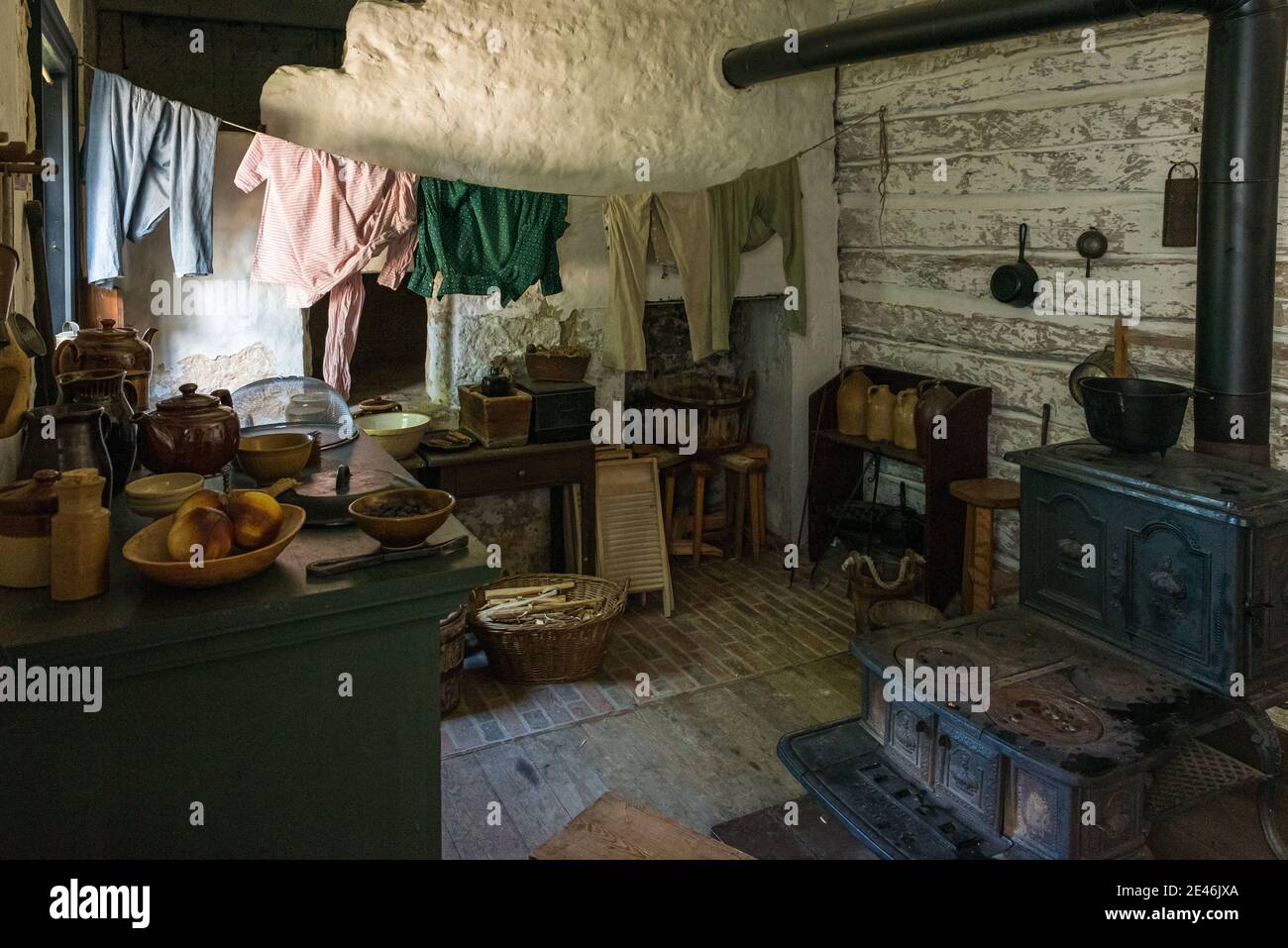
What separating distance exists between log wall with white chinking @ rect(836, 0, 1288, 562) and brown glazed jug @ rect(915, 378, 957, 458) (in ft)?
0.81

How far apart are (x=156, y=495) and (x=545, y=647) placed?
2.51 meters

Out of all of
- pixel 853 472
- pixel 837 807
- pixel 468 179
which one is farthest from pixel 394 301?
pixel 837 807

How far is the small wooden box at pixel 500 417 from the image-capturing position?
5.00 m

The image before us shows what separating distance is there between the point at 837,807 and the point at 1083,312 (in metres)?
2.86

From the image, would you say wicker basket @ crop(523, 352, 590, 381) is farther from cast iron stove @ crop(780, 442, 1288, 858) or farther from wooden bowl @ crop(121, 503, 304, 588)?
wooden bowl @ crop(121, 503, 304, 588)

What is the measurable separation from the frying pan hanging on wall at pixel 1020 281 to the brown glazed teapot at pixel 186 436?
3.93 metres

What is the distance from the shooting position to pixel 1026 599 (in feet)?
12.5

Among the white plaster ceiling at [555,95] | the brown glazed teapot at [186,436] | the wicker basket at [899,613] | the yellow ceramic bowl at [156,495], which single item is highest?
the white plaster ceiling at [555,95]

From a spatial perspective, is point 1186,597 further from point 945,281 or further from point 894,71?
point 894,71

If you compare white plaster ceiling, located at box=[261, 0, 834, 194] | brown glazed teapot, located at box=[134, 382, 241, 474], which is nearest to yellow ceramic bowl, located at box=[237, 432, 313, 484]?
brown glazed teapot, located at box=[134, 382, 241, 474]

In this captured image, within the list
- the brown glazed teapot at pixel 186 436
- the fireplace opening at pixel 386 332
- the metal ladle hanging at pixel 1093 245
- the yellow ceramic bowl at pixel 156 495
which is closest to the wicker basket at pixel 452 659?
the brown glazed teapot at pixel 186 436

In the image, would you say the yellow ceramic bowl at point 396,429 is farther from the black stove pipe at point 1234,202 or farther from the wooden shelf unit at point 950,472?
the black stove pipe at point 1234,202

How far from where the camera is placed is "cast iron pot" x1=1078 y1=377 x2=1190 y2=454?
3508mm

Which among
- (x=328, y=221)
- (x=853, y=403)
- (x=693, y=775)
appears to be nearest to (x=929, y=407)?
(x=853, y=403)
